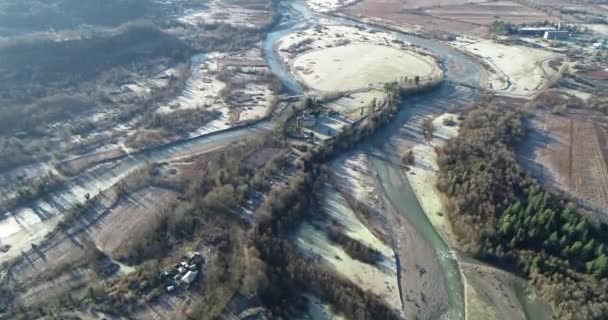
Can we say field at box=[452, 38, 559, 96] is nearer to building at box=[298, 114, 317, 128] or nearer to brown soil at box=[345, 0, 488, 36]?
brown soil at box=[345, 0, 488, 36]

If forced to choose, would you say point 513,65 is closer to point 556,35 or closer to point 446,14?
point 556,35

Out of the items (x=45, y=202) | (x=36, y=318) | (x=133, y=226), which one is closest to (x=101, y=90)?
(x=45, y=202)

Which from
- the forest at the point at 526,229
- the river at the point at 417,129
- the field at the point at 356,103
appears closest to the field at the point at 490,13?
the river at the point at 417,129

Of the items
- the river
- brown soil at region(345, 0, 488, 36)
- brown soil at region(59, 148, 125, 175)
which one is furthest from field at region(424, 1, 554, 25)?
brown soil at region(59, 148, 125, 175)

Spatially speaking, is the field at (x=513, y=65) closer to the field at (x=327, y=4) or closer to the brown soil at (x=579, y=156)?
the brown soil at (x=579, y=156)

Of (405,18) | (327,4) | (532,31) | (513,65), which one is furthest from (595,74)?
(327,4)
